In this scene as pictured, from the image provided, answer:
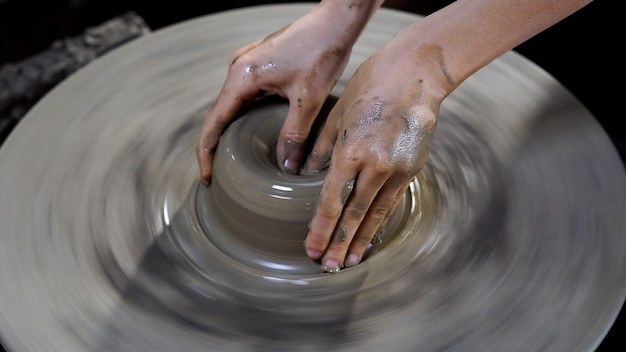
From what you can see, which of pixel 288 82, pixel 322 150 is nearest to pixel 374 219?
pixel 322 150

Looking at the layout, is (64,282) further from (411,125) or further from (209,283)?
(411,125)

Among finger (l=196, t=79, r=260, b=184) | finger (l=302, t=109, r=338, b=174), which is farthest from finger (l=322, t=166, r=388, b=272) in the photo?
finger (l=196, t=79, r=260, b=184)

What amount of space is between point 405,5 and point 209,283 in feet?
4.17

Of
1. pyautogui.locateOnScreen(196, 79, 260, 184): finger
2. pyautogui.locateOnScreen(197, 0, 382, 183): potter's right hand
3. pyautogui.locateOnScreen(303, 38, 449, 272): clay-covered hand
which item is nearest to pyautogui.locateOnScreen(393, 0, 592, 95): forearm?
pyautogui.locateOnScreen(303, 38, 449, 272): clay-covered hand

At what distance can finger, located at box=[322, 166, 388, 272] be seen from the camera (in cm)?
93

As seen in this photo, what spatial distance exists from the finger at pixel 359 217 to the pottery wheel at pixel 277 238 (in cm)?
5

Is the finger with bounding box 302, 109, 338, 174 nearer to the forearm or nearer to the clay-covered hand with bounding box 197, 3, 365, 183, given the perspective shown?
the clay-covered hand with bounding box 197, 3, 365, 183

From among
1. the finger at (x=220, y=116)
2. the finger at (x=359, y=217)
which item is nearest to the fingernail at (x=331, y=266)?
the finger at (x=359, y=217)

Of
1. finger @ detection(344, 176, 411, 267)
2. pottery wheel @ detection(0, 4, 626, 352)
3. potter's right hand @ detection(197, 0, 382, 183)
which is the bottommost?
pottery wheel @ detection(0, 4, 626, 352)

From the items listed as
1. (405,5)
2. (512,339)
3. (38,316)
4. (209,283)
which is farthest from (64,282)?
(405,5)

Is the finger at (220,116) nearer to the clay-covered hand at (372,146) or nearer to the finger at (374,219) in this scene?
the clay-covered hand at (372,146)

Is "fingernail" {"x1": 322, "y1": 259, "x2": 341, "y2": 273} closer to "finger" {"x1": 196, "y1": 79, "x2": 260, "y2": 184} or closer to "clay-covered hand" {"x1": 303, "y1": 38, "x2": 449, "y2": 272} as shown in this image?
"clay-covered hand" {"x1": 303, "y1": 38, "x2": 449, "y2": 272}

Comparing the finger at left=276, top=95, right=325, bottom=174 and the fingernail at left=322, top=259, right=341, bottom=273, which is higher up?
the finger at left=276, top=95, right=325, bottom=174

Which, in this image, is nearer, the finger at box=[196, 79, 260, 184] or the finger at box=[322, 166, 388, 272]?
the finger at box=[322, 166, 388, 272]
